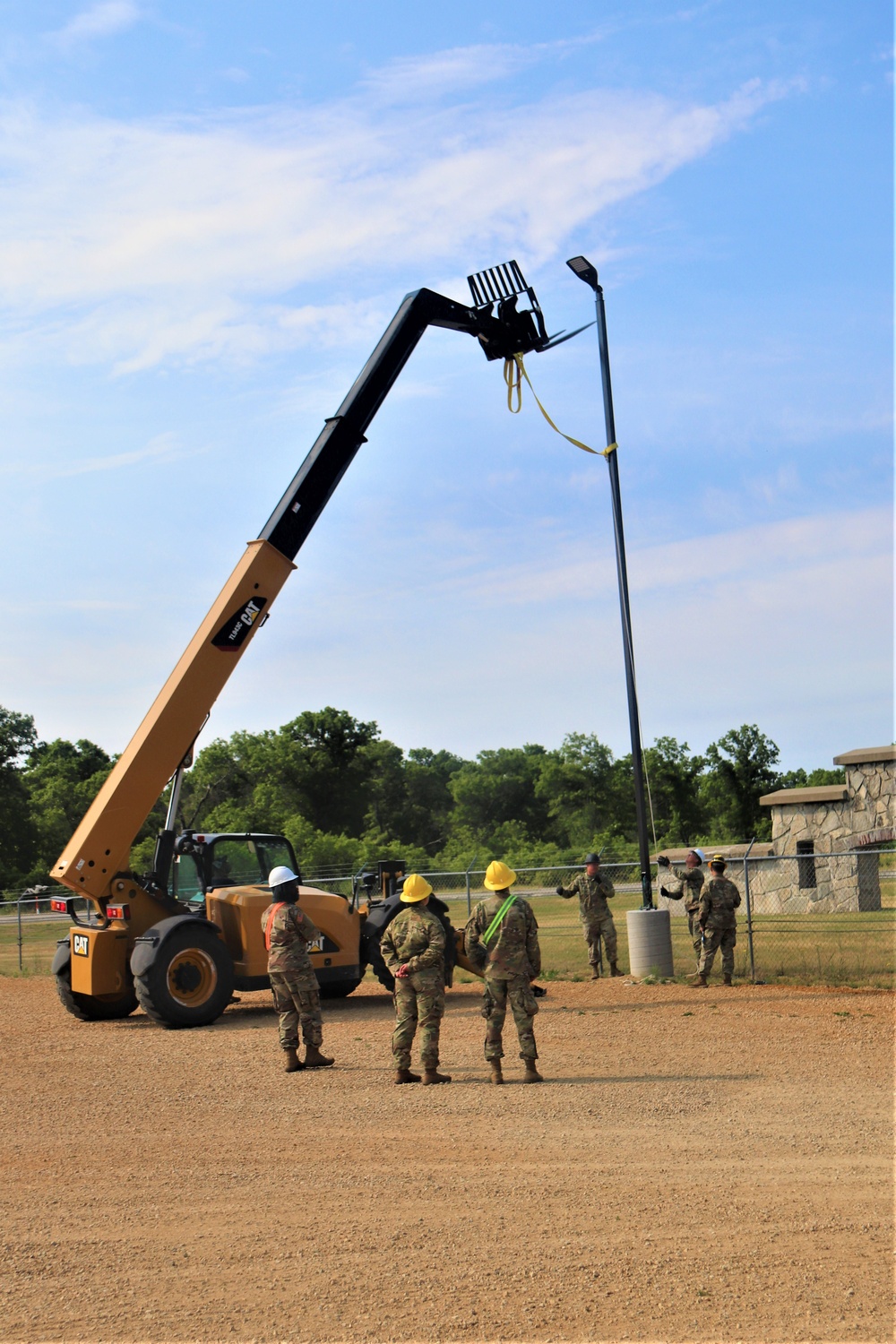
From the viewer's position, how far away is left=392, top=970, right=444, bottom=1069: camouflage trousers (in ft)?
32.2

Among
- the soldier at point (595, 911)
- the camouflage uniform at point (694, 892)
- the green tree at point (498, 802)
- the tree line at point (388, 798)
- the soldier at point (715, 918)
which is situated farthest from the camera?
the green tree at point (498, 802)

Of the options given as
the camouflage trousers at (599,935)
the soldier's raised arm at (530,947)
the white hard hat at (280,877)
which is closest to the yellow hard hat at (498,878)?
the soldier's raised arm at (530,947)

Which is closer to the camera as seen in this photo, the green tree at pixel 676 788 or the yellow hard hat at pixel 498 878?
the yellow hard hat at pixel 498 878

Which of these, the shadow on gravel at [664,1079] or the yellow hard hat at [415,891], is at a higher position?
the yellow hard hat at [415,891]

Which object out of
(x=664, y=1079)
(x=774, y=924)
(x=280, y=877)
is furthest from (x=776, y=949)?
(x=280, y=877)

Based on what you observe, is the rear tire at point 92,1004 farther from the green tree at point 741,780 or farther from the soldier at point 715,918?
the green tree at point 741,780

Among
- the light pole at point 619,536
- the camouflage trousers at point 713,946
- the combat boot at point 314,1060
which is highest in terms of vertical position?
the light pole at point 619,536

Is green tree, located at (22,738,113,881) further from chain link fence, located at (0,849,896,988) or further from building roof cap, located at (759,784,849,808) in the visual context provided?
building roof cap, located at (759,784,849,808)

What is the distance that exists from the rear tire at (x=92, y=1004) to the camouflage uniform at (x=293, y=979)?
4.08m

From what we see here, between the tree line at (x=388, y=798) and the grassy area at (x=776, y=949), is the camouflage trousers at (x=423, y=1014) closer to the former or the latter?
the grassy area at (x=776, y=949)

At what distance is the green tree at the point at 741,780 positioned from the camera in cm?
5762

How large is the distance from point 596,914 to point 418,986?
24.4ft

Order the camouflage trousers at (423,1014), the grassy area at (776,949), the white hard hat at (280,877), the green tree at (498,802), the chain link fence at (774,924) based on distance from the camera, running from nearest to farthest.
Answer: the camouflage trousers at (423,1014)
the white hard hat at (280,877)
the grassy area at (776,949)
the chain link fence at (774,924)
the green tree at (498,802)

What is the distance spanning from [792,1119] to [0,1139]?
5535mm
